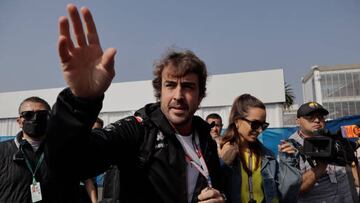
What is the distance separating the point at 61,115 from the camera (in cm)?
114

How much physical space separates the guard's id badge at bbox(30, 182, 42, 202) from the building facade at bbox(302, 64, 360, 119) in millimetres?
21889

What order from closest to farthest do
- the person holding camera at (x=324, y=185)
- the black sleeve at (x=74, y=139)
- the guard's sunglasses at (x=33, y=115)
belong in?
the black sleeve at (x=74, y=139), the person holding camera at (x=324, y=185), the guard's sunglasses at (x=33, y=115)

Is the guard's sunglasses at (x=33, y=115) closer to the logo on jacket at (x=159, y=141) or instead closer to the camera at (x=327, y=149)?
the logo on jacket at (x=159, y=141)

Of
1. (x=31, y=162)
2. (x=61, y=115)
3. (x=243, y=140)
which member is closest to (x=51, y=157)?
(x=61, y=115)

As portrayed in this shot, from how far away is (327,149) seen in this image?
272 cm

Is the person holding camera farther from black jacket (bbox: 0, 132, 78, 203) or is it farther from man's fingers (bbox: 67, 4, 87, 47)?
man's fingers (bbox: 67, 4, 87, 47)

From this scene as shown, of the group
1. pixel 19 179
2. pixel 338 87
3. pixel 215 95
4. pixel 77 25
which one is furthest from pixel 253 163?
pixel 338 87

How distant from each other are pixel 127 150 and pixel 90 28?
1.98 feet

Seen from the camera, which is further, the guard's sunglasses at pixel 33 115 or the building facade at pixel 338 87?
the building facade at pixel 338 87

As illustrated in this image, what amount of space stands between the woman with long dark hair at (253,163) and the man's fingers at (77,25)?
165cm

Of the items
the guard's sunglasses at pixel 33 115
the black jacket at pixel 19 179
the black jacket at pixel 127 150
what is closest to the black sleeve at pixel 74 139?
the black jacket at pixel 127 150

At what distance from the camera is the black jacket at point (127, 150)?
1.14m

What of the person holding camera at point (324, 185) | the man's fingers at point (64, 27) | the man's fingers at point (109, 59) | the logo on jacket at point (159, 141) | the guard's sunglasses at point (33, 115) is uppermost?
the man's fingers at point (64, 27)

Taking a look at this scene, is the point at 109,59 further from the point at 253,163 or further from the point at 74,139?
the point at 253,163
